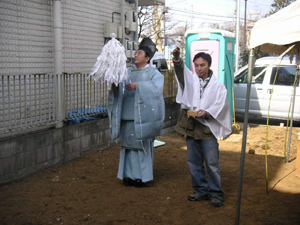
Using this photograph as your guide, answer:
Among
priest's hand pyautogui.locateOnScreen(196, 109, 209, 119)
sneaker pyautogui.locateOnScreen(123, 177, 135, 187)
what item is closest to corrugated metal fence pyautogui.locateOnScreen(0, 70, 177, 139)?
sneaker pyautogui.locateOnScreen(123, 177, 135, 187)

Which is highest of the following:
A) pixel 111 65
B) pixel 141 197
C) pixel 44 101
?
pixel 111 65

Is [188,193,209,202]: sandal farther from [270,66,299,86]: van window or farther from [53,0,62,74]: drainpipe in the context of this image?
[270,66,299,86]: van window

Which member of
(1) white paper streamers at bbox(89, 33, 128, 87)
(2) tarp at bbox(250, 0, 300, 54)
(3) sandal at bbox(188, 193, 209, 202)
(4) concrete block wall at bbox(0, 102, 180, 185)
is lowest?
(3) sandal at bbox(188, 193, 209, 202)

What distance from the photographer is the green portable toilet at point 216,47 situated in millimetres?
9922

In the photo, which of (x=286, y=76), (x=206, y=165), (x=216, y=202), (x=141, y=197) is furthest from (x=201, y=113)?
(x=286, y=76)

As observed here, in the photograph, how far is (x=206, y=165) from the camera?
4523mm

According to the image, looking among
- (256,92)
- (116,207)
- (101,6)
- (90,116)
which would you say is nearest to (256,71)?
(256,92)

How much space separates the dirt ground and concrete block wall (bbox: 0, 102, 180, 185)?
0.13 meters

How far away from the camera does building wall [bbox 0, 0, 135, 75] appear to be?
5.99m

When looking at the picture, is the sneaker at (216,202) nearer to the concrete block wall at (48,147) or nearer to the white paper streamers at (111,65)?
the white paper streamers at (111,65)

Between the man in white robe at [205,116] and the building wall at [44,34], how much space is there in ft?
10.0

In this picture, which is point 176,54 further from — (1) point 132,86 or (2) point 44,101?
(2) point 44,101

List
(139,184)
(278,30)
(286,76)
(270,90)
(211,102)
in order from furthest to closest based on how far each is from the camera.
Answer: (270,90)
(286,76)
(139,184)
(211,102)
(278,30)

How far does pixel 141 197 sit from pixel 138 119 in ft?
3.35
